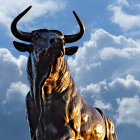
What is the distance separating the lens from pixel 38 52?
571 cm

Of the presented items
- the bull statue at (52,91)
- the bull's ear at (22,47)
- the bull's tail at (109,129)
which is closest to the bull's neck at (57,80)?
the bull statue at (52,91)

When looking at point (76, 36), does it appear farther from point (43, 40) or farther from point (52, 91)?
point (52, 91)

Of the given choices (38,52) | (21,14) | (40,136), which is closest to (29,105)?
(40,136)

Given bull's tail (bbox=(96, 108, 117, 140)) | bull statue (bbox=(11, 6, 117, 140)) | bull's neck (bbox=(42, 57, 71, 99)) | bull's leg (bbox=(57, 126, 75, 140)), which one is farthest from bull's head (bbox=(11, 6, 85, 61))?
bull's tail (bbox=(96, 108, 117, 140))

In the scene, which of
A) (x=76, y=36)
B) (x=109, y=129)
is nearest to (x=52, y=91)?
(x=76, y=36)

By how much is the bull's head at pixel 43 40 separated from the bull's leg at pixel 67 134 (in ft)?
4.03

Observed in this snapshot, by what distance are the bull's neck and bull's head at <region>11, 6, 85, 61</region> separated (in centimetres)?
27

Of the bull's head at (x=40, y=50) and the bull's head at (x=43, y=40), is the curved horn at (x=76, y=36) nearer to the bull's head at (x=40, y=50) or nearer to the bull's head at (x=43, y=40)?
the bull's head at (x=43, y=40)

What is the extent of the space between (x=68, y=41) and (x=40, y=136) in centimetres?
171

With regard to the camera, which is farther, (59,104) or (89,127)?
(89,127)

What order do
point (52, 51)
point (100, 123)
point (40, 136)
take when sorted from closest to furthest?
point (52, 51) → point (40, 136) → point (100, 123)

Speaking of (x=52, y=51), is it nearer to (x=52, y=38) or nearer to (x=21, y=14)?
(x=52, y=38)

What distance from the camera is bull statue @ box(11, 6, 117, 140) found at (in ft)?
18.7

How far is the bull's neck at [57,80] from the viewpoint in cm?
583
